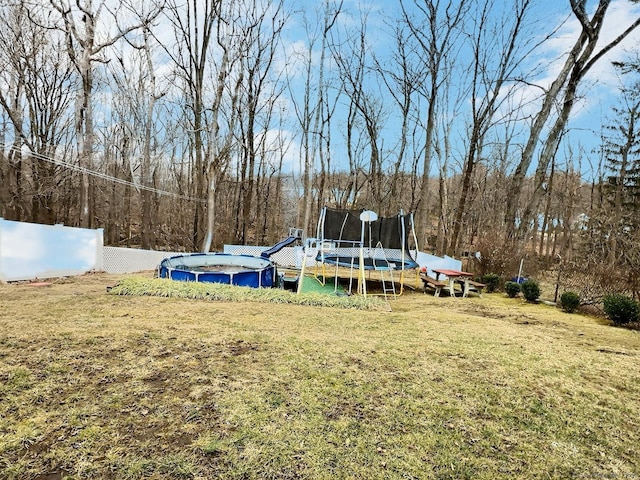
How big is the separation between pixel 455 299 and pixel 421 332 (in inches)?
142

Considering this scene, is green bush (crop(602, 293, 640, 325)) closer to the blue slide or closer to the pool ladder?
the pool ladder

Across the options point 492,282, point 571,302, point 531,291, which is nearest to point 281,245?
point 492,282

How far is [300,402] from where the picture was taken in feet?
6.86

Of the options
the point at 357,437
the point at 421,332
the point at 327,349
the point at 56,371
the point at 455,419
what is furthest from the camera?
the point at 421,332

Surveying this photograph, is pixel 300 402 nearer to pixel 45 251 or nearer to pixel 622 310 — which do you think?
pixel 622 310

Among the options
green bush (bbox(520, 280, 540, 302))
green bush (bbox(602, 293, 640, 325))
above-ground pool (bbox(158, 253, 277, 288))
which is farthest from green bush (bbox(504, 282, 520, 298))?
above-ground pool (bbox(158, 253, 277, 288))

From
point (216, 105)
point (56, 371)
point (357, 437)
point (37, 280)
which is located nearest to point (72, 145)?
point (216, 105)

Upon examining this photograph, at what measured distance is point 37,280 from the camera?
7301 millimetres

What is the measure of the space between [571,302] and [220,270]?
7964 mm

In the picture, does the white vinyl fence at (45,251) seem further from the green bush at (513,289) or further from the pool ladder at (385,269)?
the green bush at (513,289)

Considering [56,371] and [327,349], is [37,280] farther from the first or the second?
[327,349]

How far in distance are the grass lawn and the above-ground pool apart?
3475 mm

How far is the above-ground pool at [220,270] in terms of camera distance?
743cm

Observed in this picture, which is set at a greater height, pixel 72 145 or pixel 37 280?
pixel 72 145
